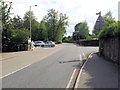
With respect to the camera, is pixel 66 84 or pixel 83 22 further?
pixel 83 22

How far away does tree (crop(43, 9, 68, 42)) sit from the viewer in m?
136

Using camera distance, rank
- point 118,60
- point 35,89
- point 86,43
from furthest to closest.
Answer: point 86,43
point 118,60
point 35,89

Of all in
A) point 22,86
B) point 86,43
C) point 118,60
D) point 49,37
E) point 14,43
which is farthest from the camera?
point 49,37

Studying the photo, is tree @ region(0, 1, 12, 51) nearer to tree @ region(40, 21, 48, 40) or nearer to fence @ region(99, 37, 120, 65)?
fence @ region(99, 37, 120, 65)

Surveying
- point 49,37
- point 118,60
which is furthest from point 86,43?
point 118,60

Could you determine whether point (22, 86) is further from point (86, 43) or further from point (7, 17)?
point (86, 43)

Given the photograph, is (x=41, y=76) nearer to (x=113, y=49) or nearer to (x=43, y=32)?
(x=113, y=49)

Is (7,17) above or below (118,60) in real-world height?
above

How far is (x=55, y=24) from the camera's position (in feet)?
449

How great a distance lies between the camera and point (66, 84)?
15.5 metres

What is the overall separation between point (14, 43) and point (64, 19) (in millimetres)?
81753

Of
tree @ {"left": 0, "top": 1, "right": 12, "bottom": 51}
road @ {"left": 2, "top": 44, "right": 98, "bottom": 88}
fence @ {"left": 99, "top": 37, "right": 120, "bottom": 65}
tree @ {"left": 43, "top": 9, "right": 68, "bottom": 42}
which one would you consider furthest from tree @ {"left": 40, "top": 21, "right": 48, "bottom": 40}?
road @ {"left": 2, "top": 44, "right": 98, "bottom": 88}

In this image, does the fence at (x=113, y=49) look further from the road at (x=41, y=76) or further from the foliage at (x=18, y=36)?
the foliage at (x=18, y=36)

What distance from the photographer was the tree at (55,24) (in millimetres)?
136500
